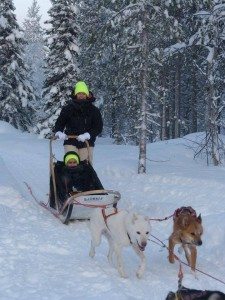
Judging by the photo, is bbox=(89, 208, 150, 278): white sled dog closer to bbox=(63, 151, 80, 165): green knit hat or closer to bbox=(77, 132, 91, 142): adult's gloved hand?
bbox=(63, 151, 80, 165): green knit hat

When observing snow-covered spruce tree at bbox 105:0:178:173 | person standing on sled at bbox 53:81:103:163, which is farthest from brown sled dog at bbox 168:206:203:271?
snow-covered spruce tree at bbox 105:0:178:173

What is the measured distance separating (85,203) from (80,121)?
2.14m

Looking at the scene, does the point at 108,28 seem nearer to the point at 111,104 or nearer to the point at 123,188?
the point at 123,188

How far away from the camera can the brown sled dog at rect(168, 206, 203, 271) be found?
19.3ft

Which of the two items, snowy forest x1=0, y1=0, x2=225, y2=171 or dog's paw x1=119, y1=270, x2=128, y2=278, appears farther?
snowy forest x1=0, y1=0, x2=225, y2=171

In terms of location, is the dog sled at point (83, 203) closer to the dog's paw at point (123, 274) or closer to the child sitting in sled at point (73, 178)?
the child sitting in sled at point (73, 178)

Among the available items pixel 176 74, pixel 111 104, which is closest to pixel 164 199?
pixel 111 104

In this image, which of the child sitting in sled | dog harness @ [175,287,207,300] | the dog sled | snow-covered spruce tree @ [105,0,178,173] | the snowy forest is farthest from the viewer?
the snowy forest

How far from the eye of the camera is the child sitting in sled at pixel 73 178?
8969 mm

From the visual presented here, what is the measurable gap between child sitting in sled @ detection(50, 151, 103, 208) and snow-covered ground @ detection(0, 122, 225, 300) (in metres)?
0.59

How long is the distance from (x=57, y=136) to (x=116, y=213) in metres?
3.57

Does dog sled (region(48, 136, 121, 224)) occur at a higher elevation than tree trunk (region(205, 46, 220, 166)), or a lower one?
lower

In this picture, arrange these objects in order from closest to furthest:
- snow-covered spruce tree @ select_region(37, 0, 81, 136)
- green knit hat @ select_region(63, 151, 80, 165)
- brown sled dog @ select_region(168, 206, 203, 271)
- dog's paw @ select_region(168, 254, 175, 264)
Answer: brown sled dog @ select_region(168, 206, 203, 271), dog's paw @ select_region(168, 254, 175, 264), green knit hat @ select_region(63, 151, 80, 165), snow-covered spruce tree @ select_region(37, 0, 81, 136)

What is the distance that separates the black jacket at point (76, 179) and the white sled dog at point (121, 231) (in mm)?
2605
